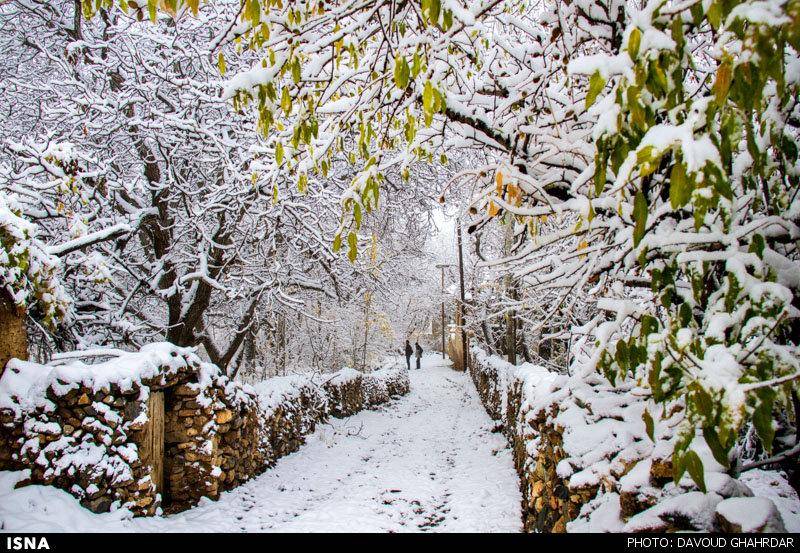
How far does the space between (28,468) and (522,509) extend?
546cm

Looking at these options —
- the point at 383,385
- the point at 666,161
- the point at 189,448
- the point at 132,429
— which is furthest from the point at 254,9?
the point at 383,385

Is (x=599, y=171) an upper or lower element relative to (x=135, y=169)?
lower

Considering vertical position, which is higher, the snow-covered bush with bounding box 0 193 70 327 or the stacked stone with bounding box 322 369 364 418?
the snow-covered bush with bounding box 0 193 70 327

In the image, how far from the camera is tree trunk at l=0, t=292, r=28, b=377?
4.00 m

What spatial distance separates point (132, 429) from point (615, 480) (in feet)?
15.9

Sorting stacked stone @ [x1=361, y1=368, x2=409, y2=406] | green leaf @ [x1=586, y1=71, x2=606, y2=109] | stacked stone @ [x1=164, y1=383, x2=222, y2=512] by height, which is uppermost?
green leaf @ [x1=586, y1=71, x2=606, y2=109]

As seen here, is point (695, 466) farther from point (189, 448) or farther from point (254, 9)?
point (189, 448)

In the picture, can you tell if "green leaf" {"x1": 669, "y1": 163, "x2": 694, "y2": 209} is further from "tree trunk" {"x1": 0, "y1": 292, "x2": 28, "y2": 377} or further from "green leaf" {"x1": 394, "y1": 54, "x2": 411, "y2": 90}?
"tree trunk" {"x1": 0, "y1": 292, "x2": 28, "y2": 377}

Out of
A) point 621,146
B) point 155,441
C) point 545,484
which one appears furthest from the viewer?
point 155,441

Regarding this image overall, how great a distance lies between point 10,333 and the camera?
4078 millimetres

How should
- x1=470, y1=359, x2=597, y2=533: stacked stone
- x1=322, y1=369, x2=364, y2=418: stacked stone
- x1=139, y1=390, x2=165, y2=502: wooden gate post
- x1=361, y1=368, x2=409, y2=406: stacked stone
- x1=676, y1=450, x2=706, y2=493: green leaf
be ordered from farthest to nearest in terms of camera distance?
x1=361, y1=368, x2=409, y2=406: stacked stone
x1=322, y1=369, x2=364, y2=418: stacked stone
x1=139, y1=390, x2=165, y2=502: wooden gate post
x1=470, y1=359, x2=597, y2=533: stacked stone
x1=676, y1=450, x2=706, y2=493: green leaf

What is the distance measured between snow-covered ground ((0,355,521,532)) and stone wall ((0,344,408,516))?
0.61 ft

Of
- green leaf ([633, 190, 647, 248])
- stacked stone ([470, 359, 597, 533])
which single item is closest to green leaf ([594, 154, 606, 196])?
green leaf ([633, 190, 647, 248])

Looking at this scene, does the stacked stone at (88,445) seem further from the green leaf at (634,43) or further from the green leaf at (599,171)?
the green leaf at (634,43)
